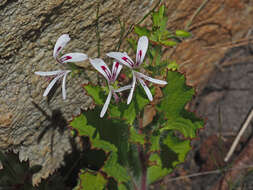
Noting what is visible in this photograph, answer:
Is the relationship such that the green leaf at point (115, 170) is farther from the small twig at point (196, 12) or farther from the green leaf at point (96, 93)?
the small twig at point (196, 12)

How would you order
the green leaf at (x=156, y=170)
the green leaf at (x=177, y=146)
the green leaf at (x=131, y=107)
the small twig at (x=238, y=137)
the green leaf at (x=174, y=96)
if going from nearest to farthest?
the green leaf at (x=131, y=107) < the green leaf at (x=174, y=96) < the green leaf at (x=177, y=146) < the green leaf at (x=156, y=170) < the small twig at (x=238, y=137)

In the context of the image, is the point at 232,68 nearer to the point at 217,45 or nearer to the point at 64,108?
the point at 217,45

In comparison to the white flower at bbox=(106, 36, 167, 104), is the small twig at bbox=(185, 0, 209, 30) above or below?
below

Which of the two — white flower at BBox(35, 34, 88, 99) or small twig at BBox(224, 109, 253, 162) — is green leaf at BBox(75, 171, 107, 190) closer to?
white flower at BBox(35, 34, 88, 99)

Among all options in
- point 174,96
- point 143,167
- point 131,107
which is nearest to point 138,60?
point 131,107

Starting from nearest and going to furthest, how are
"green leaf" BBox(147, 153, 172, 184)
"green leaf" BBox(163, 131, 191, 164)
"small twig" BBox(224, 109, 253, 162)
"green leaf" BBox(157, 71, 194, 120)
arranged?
1. "green leaf" BBox(157, 71, 194, 120)
2. "green leaf" BBox(163, 131, 191, 164)
3. "green leaf" BBox(147, 153, 172, 184)
4. "small twig" BBox(224, 109, 253, 162)

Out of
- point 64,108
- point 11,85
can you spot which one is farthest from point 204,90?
point 11,85

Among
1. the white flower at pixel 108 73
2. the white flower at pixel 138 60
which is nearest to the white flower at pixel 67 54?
the white flower at pixel 108 73

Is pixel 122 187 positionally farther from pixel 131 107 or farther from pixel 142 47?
pixel 142 47

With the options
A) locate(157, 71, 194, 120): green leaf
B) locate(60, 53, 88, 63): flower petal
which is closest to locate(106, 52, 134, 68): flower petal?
locate(60, 53, 88, 63): flower petal
